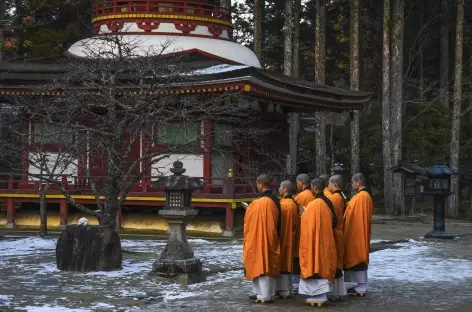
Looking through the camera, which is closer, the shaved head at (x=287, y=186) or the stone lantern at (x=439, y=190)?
the shaved head at (x=287, y=186)

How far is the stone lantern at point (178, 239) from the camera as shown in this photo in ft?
44.2

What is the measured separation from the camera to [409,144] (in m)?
36.7

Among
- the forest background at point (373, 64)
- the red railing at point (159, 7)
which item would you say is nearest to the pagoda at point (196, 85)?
the red railing at point (159, 7)

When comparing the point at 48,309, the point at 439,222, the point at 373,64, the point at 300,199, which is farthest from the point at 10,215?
the point at 373,64

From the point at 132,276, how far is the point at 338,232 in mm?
3883

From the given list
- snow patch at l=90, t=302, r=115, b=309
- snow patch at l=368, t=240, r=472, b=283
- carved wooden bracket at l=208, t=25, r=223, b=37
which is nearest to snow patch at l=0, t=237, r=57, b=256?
snow patch at l=90, t=302, r=115, b=309

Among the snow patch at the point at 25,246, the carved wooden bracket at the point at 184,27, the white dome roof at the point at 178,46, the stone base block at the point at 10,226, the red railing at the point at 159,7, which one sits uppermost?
the red railing at the point at 159,7

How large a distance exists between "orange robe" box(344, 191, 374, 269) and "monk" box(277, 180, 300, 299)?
91 centimetres

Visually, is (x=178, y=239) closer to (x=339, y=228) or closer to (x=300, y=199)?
(x=300, y=199)

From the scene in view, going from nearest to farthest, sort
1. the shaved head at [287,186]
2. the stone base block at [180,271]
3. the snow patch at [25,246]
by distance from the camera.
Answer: the shaved head at [287,186] → the stone base block at [180,271] → the snow patch at [25,246]

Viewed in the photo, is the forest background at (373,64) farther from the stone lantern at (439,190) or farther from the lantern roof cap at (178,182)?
the lantern roof cap at (178,182)

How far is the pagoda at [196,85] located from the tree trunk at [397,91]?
4.78m

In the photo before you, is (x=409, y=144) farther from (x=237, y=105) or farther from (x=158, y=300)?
(x=158, y=300)

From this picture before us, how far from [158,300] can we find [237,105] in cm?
1212
